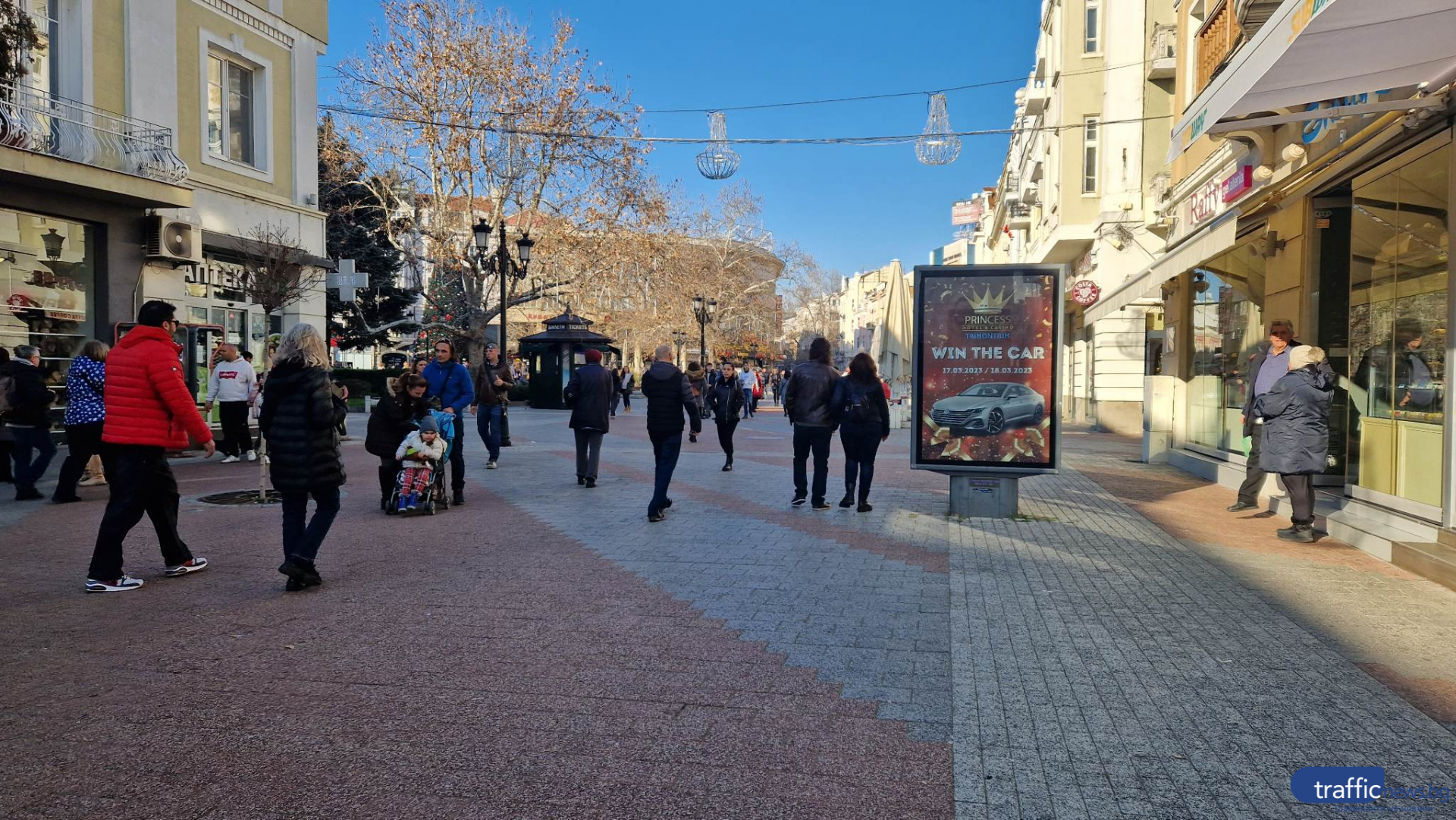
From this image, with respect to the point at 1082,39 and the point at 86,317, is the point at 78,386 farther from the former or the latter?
the point at 1082,39

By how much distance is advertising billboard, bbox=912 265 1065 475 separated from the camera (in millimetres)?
9344

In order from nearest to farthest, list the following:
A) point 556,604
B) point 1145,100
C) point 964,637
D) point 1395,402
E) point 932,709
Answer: point 932,709 → point 964,637 → point 556,604 → point 1395,402 → point 1145,100

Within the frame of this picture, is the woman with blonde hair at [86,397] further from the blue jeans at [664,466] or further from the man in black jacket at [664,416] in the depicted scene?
the blue jeans at [664,466]

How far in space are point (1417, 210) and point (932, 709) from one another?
21.9 ft

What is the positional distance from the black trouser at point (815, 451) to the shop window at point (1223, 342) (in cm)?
487

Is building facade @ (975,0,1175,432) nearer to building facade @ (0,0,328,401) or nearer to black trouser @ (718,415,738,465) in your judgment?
black trouser @ (718,415,738,465)

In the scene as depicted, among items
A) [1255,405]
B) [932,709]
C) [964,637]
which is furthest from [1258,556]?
[932,709]

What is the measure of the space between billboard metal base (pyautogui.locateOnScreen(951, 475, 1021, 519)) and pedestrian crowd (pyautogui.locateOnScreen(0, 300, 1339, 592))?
985mm

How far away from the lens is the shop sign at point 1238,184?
11227 mm

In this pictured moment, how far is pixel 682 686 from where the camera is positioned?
4.46m

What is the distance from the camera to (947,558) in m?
7.59

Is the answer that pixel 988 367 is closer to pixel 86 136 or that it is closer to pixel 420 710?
pixel 420 710

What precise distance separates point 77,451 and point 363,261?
107ft

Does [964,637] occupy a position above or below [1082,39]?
below
